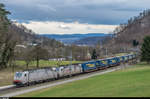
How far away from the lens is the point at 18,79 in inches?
1626

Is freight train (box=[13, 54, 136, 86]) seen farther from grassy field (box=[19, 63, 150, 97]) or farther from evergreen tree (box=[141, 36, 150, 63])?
evergreen tree (box=[141, 36, 150, 63])

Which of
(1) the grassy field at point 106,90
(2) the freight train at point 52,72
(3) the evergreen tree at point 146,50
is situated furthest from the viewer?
(3) the evergreen tree at point 146,50

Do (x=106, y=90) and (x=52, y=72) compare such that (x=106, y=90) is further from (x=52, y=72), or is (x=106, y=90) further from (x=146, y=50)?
(x=146, y=50)

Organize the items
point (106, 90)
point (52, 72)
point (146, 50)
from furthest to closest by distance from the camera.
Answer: point (146, 50)
point (52, 72)
point (106, 90)

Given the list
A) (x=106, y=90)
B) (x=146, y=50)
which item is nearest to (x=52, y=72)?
(x=106, y=90)

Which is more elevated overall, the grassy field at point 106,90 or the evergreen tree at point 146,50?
the evergreen tree at point 146,50

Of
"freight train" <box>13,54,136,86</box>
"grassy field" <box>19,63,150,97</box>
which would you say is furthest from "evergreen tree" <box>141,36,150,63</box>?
"grassy field" <box>19,63,150,97</box>

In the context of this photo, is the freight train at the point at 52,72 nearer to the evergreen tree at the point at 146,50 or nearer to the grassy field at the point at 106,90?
the grassy field at the point at 106,90

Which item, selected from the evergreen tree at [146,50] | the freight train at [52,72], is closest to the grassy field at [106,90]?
the freight train at [52,72]

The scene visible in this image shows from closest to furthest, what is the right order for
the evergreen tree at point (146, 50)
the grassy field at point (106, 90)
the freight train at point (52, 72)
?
the grassy field at point (106, 90) < the freight train at point (52, 72) < the evergreen tree at point (146, 50)

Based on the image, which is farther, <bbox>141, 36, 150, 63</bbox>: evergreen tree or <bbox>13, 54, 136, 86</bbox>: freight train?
<bbox>141, 36, 150, 63</bbox>: evergreen tree

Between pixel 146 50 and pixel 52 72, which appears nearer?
pixel 52 72

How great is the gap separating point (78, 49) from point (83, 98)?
109 metres

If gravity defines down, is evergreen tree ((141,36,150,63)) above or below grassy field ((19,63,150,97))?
above
